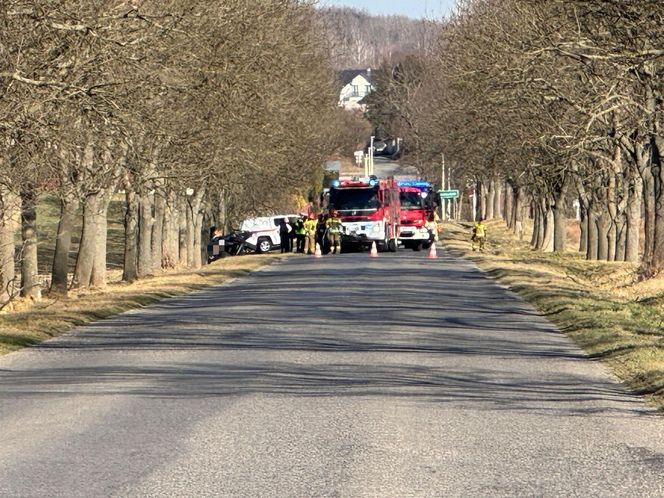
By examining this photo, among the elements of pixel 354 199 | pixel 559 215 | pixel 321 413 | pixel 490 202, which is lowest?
pixel 321 413

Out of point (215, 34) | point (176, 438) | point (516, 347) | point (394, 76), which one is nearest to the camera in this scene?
point (176, 438)

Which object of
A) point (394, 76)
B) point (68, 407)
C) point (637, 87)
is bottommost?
point (68, 407)

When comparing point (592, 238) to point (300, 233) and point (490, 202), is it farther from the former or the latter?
point (490, 202)

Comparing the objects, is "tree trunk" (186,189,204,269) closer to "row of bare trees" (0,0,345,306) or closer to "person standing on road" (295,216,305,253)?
"row of bare trees" (0,0,345,306)

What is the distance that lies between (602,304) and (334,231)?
87.4 feet

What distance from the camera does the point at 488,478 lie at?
9.56m

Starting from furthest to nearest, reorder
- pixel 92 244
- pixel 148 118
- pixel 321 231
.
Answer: pixel 321 231 → pixel 92 244 → pixel 148 118

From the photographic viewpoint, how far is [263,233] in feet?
202

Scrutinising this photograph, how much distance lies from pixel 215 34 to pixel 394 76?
112451 millimetres

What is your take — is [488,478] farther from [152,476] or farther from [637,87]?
[637,87]

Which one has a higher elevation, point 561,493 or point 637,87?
point 637,87

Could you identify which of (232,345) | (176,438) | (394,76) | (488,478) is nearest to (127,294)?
(232,345)

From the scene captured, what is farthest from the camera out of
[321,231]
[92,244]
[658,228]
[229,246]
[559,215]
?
[229,246]

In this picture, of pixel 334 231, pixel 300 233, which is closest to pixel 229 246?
pixel 300 233
